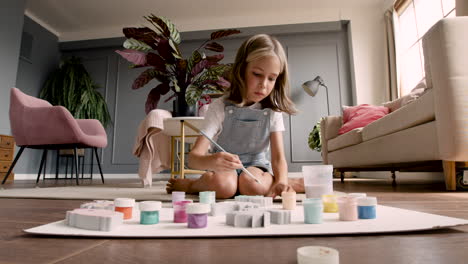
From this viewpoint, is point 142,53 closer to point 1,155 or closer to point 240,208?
point 240,208

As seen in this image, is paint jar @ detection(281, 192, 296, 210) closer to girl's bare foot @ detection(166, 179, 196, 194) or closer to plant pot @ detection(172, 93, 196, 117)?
girl's bare foot @ detection(166, 179, 196, 194)

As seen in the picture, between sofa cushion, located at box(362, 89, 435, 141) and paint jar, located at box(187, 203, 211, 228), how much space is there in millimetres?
1311

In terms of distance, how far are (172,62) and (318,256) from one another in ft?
6.12

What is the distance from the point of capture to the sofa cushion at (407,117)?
1369 millimetres

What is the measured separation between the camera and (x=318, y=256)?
0.81 ft

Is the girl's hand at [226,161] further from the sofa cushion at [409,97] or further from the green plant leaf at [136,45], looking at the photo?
the sofa cushion at [409,97]

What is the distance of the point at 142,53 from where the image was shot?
76.4 inches

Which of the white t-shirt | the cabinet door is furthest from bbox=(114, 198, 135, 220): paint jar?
the cabinet door

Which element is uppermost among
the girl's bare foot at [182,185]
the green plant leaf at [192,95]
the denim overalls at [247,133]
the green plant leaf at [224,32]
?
the green plant leaf at [224,32]

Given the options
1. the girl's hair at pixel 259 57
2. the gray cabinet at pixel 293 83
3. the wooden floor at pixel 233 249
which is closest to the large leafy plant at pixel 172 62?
the girl's hair at pixel 259 57

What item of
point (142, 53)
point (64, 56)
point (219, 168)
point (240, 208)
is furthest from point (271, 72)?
point (64, 56)

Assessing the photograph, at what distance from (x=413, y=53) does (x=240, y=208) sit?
3.37m

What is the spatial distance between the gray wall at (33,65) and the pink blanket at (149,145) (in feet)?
9.08

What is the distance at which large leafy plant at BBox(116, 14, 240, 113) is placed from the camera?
1885 mm
